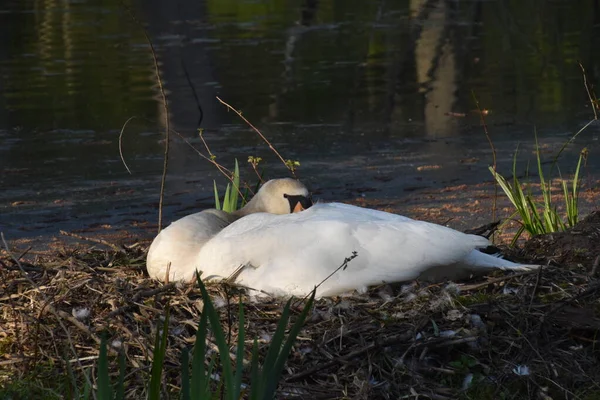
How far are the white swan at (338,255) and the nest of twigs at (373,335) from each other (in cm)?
9

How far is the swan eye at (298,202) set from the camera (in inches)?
245

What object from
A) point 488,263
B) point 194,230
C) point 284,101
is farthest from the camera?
point 284,101

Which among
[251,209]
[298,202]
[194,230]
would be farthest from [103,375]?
[251,209]

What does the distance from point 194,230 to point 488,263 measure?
1.59 m

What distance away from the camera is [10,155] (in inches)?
527

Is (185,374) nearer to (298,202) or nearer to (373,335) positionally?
(373,335)

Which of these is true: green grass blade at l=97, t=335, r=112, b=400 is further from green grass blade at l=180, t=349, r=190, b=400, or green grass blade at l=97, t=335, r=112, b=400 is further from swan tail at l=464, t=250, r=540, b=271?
swan tail at l=464, t=250, r=540, b=271

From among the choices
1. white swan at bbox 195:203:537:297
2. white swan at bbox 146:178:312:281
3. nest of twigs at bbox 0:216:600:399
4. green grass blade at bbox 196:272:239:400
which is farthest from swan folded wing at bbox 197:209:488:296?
green grass blade at bbox 196:272:239:400

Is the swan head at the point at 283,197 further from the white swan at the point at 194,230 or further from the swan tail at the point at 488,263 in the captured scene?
the swan tail at the point at 488,263

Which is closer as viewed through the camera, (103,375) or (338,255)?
(103,375)

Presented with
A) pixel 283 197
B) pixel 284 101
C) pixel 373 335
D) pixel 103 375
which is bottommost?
pixel 284 101

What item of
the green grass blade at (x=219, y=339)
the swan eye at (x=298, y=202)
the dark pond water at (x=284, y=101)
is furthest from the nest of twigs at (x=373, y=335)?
the dark pond water at (x=284, y=101)

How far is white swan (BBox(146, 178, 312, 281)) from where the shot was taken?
5840 mm

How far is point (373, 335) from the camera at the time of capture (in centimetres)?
498
